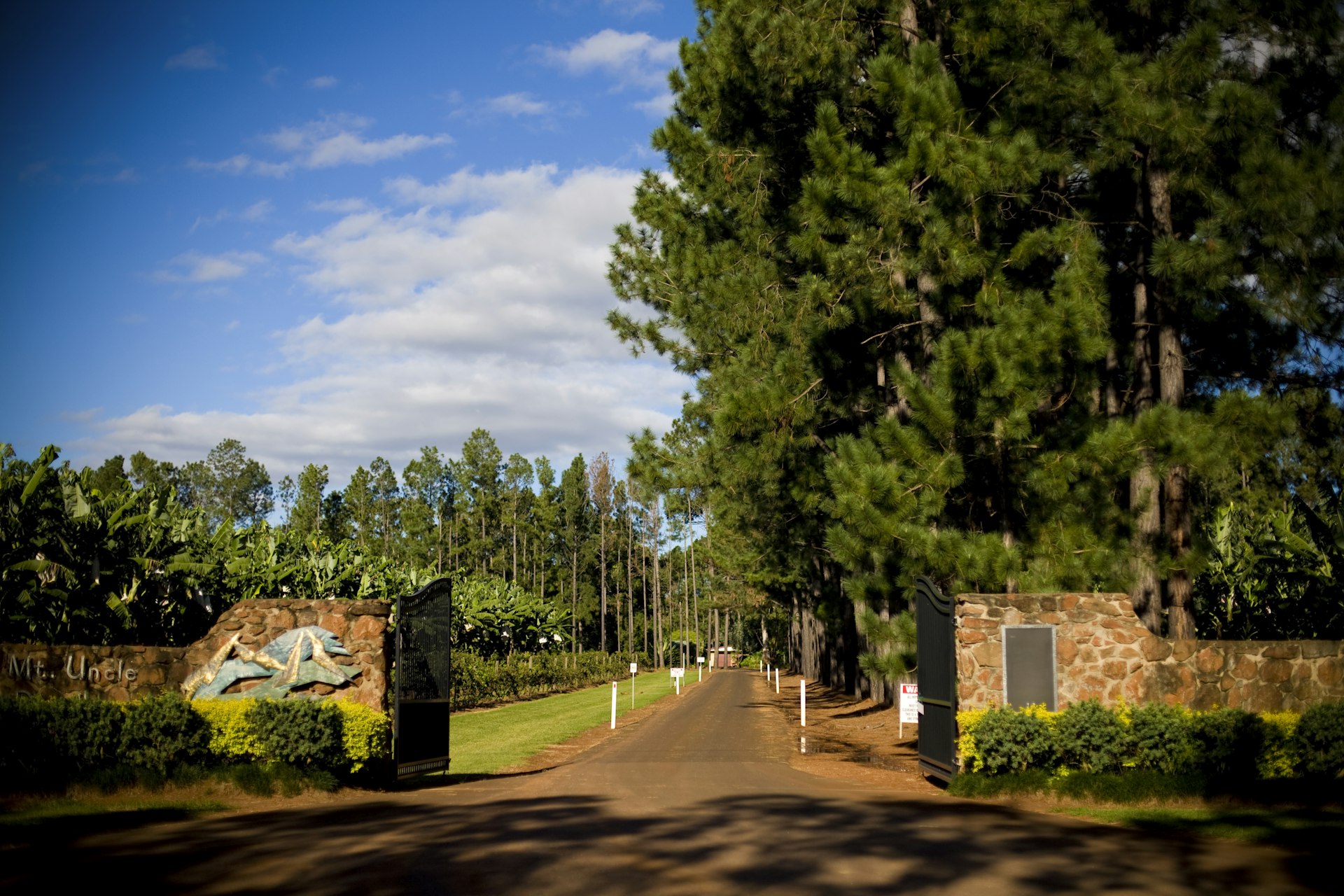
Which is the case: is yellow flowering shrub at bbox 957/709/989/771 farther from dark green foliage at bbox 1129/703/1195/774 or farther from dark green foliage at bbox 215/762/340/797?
dark green foliage at bbox 215/762/340/797

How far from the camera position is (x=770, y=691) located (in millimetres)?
50375

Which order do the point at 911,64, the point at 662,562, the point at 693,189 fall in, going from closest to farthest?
the point at 911,64, the point at 693,189, the point at 662,562

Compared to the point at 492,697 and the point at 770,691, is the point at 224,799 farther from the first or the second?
the point at 770,691

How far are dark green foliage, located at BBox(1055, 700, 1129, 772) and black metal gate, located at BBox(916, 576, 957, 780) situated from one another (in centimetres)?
172

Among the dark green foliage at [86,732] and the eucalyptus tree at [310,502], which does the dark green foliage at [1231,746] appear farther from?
the eucalyptus tree at [310,502]

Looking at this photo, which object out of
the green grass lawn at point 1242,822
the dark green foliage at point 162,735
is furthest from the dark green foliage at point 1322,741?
the dark green foliage at point 162,735

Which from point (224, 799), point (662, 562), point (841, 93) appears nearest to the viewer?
point (224, 799)

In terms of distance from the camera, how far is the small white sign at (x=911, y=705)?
16.4 metres

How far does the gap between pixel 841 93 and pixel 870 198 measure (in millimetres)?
4247

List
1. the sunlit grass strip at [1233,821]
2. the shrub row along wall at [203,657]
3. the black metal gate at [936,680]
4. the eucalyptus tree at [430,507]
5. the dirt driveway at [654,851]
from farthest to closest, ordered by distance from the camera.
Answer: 1. the eucalyptus tree at [430,507]
2. the black metal gate at [936,680]
3. the shrub row along wall at [203,657]
4. the sunlit grass strip at [1233,821]
5. the dirt driveway at [654,851]

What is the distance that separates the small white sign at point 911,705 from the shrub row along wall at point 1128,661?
7.56 ft

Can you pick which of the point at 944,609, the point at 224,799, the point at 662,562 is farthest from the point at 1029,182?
the point at 662,562

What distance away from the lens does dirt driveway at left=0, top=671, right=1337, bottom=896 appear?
26.1 feet

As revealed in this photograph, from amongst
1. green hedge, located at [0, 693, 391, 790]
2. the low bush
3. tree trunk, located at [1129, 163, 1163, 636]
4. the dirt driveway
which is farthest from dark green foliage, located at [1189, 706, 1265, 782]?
green hedge, located at [0, 693, 391, 790]
